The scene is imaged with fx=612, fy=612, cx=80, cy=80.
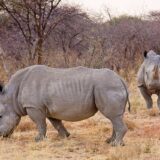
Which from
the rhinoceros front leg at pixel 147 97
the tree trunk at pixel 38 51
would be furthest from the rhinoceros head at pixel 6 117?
the tree trunk at pixel 38 51

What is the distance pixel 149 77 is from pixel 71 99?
3.63 meters

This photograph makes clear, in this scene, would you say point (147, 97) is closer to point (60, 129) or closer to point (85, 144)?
point (60, 129)

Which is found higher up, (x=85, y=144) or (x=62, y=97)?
(x=62, y=97)

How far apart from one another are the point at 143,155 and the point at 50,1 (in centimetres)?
1082

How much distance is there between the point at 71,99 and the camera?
8547 mm

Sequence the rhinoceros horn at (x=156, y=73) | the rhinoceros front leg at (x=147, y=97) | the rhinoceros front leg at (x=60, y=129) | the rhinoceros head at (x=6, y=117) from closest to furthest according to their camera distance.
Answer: the rhinoceros head at (x=6, y=117) < the rhinoceros front leg at (x=60, y=129) < the rhinoceros horn at (x=156, y=73) < the rhinoceros front leg at (x=147, y=97)

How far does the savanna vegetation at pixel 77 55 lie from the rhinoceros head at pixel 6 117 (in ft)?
0.54

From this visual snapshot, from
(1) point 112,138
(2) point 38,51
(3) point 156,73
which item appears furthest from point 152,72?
(2) point 38,51

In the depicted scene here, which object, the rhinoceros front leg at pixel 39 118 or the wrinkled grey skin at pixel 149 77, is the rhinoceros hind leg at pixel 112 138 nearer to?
the rhinoceros front leg at pixel 39 118

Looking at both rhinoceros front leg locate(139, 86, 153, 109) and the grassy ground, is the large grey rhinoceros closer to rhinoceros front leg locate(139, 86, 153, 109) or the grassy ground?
the grassy ground

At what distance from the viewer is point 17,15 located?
18.5 m

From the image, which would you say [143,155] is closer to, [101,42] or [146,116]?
[146,116]

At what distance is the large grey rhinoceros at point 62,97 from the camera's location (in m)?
8.38

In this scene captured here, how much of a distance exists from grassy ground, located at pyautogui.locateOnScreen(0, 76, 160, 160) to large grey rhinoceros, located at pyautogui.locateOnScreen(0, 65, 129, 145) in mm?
274
